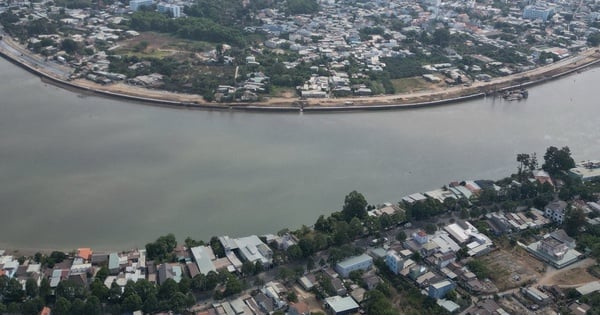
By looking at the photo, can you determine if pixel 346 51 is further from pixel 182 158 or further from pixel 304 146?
pixel 182 158

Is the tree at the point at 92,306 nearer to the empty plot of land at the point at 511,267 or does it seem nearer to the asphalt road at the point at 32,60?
the empty plot of land at the point at 511,267

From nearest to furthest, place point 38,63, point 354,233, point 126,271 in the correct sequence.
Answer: point 126,271, point 354,233, point 38,63

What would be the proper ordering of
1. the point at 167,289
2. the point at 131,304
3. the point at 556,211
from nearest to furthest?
1. the point at 131,304
2. the point at 167,289
3. the point at 556,211

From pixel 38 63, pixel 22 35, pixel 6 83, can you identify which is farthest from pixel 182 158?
pixel 22 35

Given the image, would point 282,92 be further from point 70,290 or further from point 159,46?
point 70,290

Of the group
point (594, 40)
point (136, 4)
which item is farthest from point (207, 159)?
point (594, 40)
